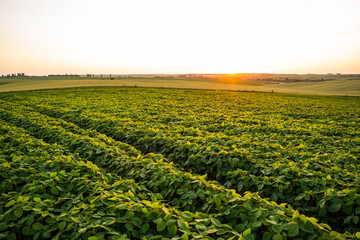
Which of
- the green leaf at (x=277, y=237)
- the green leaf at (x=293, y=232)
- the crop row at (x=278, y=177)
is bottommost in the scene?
the crop row at (x=278, y=177)

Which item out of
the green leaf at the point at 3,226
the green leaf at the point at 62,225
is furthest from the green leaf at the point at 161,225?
the green leaf at the point at 3,226

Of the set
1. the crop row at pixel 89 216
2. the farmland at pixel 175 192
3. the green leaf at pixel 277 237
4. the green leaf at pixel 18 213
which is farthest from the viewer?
the green leaf at pixel 18 213

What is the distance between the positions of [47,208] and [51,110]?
52.0 ft

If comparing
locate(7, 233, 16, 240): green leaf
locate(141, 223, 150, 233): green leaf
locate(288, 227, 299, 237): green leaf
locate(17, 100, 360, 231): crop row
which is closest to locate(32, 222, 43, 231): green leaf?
locate(7, 233, 16, 240): green leaf

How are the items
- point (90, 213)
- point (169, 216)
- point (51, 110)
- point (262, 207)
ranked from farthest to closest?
point (51, 110) → point (262, 207) → point (90, 213) → point (169, 216)

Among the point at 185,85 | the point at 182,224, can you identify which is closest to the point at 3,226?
the point at 182,224

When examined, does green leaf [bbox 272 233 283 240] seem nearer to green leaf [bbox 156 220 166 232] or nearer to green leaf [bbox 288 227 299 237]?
green leaf [bbox 288 227 299 237]

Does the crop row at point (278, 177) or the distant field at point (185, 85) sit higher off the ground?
the distant field at point (185, 85)

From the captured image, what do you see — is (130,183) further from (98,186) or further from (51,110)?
(51,110)

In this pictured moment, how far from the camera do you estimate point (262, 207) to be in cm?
378

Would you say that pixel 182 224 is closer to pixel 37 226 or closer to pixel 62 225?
pixel 62 225

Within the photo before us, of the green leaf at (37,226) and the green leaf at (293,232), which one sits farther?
the green leaf at (37,226)

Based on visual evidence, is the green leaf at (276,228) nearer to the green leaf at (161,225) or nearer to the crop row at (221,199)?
the crop row at (221,199)

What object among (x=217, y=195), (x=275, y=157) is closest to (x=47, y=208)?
(x=217, y=195)
